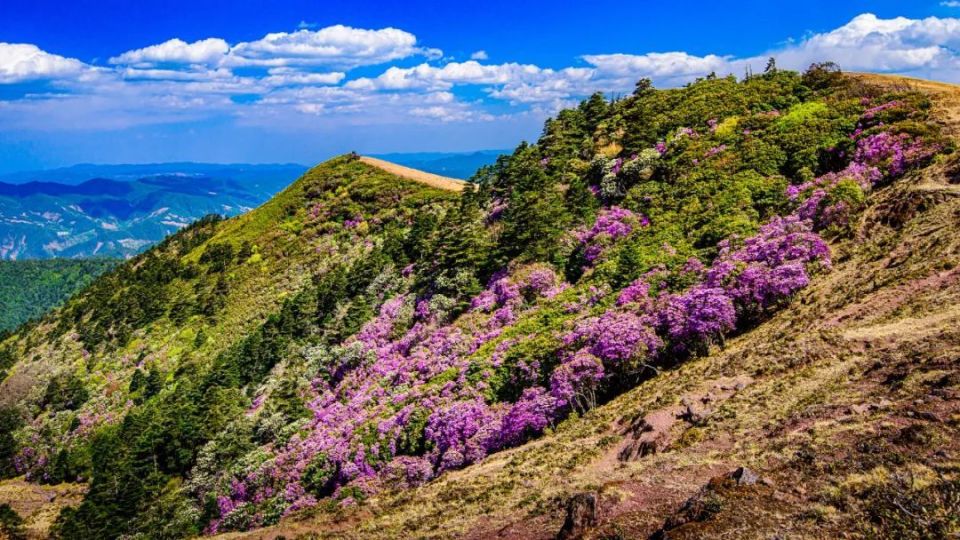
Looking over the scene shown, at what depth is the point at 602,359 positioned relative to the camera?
33312 mm

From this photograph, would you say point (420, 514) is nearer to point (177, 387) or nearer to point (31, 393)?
point (177, 387)

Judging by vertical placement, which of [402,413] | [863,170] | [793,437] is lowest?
[402,413]

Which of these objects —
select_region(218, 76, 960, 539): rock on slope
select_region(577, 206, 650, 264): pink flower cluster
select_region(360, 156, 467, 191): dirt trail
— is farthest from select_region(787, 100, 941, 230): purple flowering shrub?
select_region(360, 156, 467, 191): dirt trail

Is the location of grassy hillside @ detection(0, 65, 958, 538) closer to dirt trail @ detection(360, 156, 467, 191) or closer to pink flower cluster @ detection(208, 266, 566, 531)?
pink flower cluster @ detection(208, 266, 566, 531)

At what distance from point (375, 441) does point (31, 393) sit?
86.2 m

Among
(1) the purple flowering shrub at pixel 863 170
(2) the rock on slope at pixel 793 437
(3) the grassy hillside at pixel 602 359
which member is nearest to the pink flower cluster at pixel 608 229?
(3) the grassy hillside at pixel 602 359

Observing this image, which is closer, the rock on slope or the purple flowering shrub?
the rock on slope

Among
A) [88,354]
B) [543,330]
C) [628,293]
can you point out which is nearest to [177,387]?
[88,354]

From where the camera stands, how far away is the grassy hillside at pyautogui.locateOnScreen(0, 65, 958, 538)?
19516mm

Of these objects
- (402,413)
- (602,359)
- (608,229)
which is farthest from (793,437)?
(608,229)

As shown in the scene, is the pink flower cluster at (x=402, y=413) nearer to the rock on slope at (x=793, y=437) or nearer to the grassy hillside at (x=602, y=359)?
the grassy hillside at (x=602, y=359)

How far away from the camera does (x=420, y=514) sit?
26.5m

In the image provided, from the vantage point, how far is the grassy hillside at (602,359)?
64.0ft

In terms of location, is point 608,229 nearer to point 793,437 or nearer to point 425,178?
point 793,437
